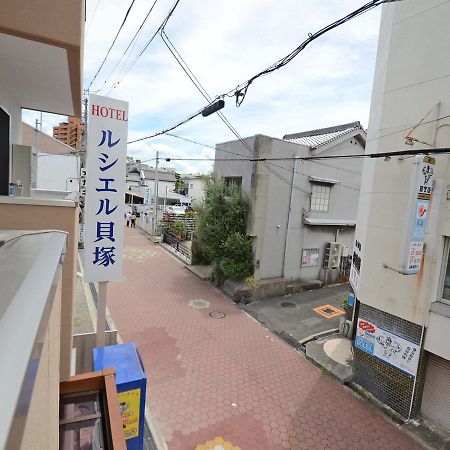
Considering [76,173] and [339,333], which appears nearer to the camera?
[339,333]

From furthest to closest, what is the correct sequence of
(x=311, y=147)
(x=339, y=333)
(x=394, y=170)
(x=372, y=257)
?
(x=311, y=147) → (x=339, y=333) → (x=372, y=257) → (x=394, y=170)

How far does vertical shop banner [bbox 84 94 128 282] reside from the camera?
5406mm

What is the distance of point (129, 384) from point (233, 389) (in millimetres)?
4022

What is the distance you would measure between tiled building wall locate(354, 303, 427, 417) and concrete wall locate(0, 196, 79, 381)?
24.2 ft

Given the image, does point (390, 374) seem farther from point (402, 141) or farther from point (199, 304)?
point (199, 304)

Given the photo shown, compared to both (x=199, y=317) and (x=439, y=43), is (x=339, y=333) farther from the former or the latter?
(x=439, y=43)

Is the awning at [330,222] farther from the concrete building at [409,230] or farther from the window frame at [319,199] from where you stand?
the concrete building at [409,230]

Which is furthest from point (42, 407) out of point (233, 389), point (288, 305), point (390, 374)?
point (288, 305)

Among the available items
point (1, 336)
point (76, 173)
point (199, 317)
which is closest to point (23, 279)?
point (1, 336)

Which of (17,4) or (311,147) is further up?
(311,147)

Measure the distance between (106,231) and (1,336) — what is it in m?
5.26

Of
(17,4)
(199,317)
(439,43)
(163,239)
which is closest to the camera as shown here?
(17,4)

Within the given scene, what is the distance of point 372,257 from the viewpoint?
8281mm

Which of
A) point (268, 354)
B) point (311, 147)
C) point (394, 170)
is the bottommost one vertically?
point (268, 354)
